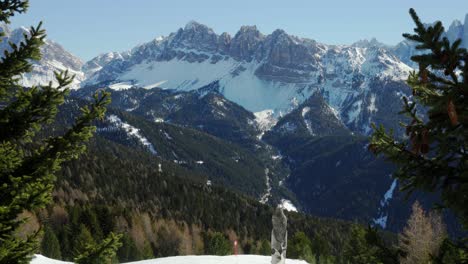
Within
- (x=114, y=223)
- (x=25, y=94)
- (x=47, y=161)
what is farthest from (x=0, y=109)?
(x=114, y=223)

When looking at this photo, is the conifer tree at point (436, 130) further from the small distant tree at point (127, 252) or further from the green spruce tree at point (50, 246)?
the small distant tree at point (127, 252)

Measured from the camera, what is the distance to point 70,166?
544 feet

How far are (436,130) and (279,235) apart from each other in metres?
22.8

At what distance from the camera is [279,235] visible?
30094 mm

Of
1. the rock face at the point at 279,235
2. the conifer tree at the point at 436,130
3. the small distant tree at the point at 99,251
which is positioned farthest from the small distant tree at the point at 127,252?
the conifer tree at the point at 436,130

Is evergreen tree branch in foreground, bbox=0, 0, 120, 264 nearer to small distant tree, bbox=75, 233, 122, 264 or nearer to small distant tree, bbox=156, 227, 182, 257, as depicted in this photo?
small distant tree, bbox=75, 233, 122, 264

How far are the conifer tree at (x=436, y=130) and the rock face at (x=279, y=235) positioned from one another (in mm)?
20760

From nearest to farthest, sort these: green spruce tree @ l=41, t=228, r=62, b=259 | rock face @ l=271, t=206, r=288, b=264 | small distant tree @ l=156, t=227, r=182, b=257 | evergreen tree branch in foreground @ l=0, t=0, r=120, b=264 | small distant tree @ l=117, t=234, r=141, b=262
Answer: evergreen tree branch in foreground @ l=0, t=0, r=120, b=264 → rock face @ l=271, t=206, r=288, b=264 → green spruce tree @ l=41, t=228, r=62, b=259 → small distant tree @ l=117, t=234, r=141, b=262 → small distant tree @ l=156, t=227, r=182, b=257

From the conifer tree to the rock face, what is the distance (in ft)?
68.1

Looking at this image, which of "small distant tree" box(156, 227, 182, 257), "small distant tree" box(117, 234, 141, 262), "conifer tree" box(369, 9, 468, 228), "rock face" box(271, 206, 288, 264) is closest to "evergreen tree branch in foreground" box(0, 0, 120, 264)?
"conifer tree" box(369, 9, 468, 228)

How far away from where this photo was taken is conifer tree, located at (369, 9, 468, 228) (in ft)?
22.6

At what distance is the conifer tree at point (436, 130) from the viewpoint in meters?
6.89

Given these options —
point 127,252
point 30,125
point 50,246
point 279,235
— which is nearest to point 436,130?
point 30,125

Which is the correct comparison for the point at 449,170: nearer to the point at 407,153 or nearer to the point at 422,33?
the point at 407,153
